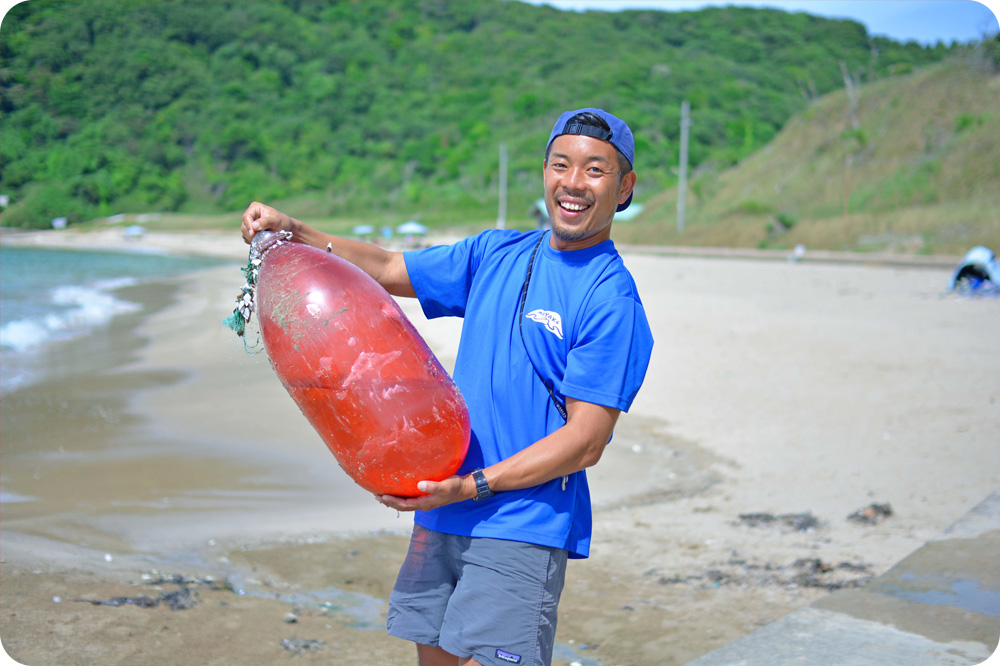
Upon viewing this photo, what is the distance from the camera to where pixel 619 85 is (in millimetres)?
80750

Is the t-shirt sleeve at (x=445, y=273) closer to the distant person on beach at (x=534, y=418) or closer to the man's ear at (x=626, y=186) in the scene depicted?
the distant person on beach at (x=534, y=418)

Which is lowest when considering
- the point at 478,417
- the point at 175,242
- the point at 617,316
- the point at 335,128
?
the point at 175,242

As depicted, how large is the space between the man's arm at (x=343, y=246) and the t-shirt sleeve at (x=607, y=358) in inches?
27.2

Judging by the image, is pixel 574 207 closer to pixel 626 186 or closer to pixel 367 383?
pixel 626 186

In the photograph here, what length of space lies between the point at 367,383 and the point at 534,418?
414 mm

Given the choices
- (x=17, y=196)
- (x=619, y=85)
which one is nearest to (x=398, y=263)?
(x=17, y=196)

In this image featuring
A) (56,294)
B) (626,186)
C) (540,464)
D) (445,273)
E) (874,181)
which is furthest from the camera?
(874,181)

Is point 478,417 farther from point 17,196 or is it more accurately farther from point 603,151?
point 17,196

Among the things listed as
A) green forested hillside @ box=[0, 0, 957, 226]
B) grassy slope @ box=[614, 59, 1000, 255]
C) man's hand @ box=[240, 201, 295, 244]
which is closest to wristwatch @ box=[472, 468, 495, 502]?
man's hand @ box=[240, 201, 295, 244]

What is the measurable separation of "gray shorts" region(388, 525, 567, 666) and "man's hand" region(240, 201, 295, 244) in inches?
37.6

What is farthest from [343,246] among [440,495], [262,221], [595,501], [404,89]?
[404,89]

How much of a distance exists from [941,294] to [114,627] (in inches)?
606

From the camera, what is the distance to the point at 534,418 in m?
2.04

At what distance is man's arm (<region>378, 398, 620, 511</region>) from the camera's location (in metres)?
1.91
